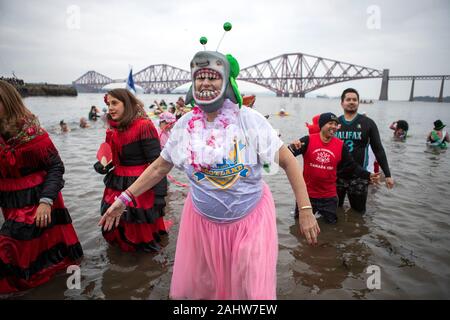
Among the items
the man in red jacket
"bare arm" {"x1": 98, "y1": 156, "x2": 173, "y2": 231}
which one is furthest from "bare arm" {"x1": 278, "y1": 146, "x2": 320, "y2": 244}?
the man in red jacket

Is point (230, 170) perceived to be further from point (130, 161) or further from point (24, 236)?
point (24, 236)

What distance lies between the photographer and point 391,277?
10.2 feet

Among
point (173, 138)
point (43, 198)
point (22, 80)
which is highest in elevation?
point (22, 80)

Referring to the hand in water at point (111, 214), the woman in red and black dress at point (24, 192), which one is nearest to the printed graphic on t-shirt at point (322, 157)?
the hand in water at point (111, 214)

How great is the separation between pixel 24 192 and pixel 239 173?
2072 millimetres

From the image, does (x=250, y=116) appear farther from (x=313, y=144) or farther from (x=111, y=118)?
(x=313, y=144)

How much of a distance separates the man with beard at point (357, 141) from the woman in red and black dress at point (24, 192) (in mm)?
3820

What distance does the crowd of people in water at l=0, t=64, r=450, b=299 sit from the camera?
189 cm

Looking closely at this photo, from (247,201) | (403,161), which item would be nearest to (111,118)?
(247,201)

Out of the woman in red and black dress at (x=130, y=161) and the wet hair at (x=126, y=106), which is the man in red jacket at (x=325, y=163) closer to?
the woman in red and black dress at (x=130, y=161)

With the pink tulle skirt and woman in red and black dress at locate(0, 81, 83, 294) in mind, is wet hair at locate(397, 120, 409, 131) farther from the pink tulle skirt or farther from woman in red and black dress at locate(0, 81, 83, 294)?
woman in red and black dress at locate(0, 81, 83, 294)

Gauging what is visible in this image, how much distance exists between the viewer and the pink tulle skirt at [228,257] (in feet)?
6.02

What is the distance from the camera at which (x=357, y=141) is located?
432 cm
